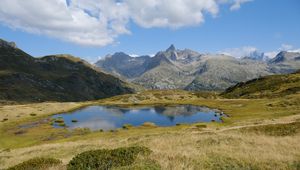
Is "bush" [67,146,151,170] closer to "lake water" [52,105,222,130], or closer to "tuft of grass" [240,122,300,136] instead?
"tuft of grass" [240,122,300,136]

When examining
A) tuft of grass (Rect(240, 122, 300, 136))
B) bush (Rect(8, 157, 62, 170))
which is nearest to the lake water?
tuft of grass (Rect(240, 122, 300, 136))

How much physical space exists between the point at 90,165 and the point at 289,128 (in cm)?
2663

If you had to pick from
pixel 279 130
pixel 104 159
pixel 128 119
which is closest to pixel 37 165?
pixel 104 159

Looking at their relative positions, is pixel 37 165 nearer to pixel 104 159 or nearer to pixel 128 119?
pixel 104 159

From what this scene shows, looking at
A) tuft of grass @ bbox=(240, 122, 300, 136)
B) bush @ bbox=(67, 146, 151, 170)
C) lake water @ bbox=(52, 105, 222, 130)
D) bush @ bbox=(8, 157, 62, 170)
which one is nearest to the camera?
bush @ bbox=(67, 146, 151, 170)

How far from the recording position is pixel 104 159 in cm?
1759

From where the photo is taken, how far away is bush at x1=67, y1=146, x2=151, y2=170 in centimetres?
1669

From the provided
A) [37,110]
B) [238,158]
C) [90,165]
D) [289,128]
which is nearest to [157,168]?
[90,165]

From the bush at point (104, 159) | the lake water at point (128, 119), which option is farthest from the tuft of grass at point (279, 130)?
the lake water at point (128, 119)

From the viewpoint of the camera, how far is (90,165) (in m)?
16.8

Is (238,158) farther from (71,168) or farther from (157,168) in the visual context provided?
(71,168)

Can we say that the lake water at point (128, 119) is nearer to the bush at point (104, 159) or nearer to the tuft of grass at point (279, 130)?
the tuft of grass at point (279, 130)

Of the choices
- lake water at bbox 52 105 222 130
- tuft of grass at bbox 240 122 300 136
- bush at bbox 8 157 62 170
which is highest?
tuft of grass at bbox 240 122 300 136

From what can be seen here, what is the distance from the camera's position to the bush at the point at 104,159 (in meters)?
16.7
